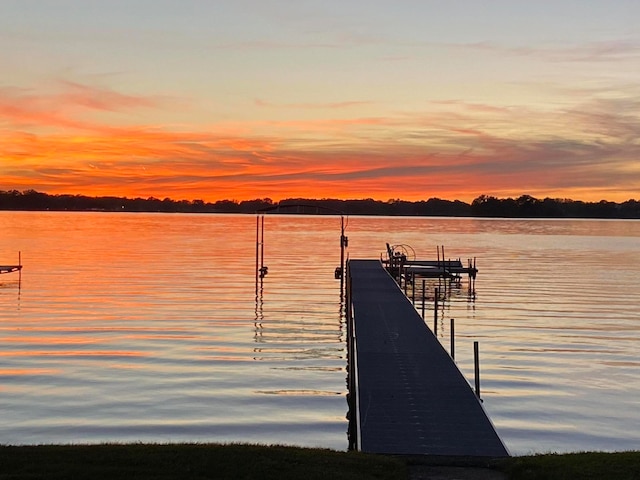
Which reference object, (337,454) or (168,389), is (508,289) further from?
(337,454)

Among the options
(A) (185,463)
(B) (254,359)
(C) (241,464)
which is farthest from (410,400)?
(B) (254,359)

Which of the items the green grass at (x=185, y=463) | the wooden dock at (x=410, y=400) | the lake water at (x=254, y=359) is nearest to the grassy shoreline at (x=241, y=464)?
the green grass at (x=185, y=463)

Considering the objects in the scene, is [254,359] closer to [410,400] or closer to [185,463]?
[410,400]

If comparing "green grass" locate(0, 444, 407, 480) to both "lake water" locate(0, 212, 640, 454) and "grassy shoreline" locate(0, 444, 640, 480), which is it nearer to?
"grassy shoreline" locate(0, 444, 640, 480)

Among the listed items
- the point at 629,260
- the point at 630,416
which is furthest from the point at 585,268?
the point at 630,416

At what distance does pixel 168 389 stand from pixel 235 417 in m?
3.01

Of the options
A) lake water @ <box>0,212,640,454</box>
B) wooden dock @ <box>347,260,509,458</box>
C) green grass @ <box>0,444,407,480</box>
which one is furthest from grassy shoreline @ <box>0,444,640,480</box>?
lake water @ <box>0,212,640,454</box>

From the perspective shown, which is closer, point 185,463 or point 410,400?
point 185,463

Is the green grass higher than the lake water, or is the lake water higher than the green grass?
the green grass

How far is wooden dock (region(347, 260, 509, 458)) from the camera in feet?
40.2

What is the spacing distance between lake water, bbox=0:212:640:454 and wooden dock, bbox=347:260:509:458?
1.40 meters

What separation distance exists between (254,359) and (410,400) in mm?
10155

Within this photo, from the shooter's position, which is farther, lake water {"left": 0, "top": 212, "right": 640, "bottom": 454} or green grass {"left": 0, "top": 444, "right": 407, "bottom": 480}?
lake water {"left": 0, "top": 212, "right": 640, "bottom": 454}

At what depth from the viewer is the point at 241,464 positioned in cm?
1038
